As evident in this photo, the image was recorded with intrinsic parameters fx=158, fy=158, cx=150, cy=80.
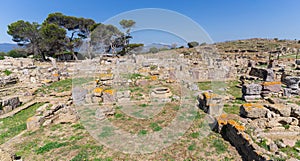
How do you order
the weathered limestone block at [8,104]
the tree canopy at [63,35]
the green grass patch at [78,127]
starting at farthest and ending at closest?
the tree canopy at [63,35], the weathered limestone block at [8,104], the green grass patch at [78,127]

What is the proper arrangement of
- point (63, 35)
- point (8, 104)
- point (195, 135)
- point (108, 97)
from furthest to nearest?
point (63, 35) → point (108, 97) → point (8, 104) → point (195, 135)

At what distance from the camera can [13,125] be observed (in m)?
6.52

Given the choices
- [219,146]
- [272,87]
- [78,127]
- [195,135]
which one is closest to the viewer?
[219,146]

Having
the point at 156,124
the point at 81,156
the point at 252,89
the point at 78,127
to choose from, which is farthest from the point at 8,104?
the point at 252,89

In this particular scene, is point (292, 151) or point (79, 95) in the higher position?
point (79, 95)

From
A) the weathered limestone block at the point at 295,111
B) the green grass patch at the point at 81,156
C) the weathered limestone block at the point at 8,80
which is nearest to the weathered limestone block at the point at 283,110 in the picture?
the weathered limestone block at the point at 295,111

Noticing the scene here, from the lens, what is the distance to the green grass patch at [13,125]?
5679mm

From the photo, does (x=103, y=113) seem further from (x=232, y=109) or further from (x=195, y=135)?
(x=232, y=109)

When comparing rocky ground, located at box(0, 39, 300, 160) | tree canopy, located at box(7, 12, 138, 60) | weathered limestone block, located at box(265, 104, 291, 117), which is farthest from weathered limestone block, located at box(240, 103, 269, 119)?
tree canopy, located at box(7, 12, 138, 60)

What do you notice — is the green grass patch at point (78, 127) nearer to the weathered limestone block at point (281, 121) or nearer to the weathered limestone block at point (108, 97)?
the weathered limestone block at point (108, 97)

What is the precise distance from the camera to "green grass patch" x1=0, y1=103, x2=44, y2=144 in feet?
18.6

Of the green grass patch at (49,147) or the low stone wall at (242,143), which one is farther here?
the green grass patch at (49,147)

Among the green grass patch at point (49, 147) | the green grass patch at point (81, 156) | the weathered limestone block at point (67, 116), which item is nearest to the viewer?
the green grass patch at point (81, 156)

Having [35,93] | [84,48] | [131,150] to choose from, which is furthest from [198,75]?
[84,48]
